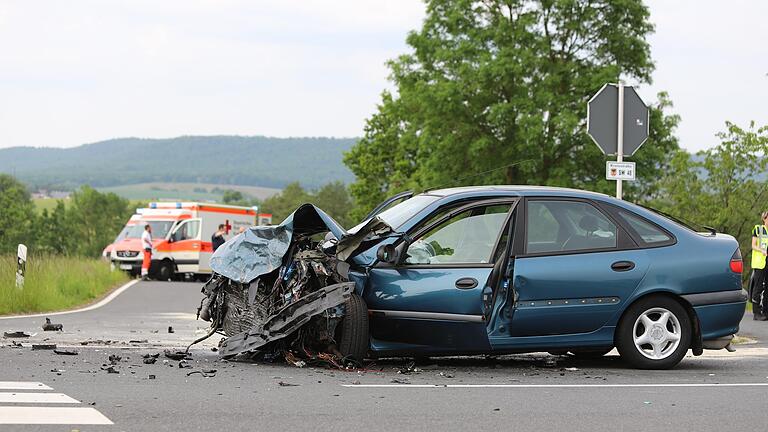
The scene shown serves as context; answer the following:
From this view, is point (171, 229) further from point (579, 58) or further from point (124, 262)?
point (579, 58)

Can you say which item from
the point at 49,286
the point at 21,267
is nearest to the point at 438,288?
the point at 21,267

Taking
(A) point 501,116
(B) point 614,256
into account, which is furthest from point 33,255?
(A) point 501,116

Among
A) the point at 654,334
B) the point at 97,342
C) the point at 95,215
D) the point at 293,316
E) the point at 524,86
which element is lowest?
the point at 97,342

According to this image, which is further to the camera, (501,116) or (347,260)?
(501,116)

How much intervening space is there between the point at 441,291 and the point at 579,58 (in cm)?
3782

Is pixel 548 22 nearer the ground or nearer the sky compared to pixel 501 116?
nearer the sky

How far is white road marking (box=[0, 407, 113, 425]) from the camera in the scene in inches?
251

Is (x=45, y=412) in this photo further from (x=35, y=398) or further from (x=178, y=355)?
(x=178, y=355)

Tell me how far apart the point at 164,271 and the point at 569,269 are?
31.8m

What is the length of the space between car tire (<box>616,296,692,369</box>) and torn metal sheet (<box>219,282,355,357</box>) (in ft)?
7.81

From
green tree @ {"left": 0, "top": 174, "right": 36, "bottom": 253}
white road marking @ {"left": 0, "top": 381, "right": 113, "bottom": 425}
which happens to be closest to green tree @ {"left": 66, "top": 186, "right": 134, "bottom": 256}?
green tree @ {"left": 0, "top": 174, "right": 36, "bottom": 253}

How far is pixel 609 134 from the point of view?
49.6ft

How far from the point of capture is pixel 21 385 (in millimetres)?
7836

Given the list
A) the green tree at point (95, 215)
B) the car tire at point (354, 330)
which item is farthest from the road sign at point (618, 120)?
the green tree at point (95, 215)
